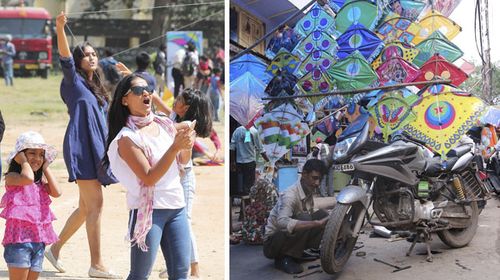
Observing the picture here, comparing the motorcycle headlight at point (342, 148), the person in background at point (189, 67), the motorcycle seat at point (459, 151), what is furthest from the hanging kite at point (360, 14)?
the person in background at point (189, 67)

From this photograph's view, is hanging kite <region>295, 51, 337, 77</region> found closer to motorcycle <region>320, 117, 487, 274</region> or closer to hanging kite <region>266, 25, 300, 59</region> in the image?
hanging kite <region>266, 25, 300, 59</region>

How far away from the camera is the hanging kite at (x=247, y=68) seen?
3402 millimetres

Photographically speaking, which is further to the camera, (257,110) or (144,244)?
(257,110)

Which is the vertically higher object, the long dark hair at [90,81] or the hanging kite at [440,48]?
the hanging kite at [440,48]

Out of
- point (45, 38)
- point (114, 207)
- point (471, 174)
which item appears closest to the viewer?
point (471, 174)

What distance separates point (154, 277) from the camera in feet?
10.5

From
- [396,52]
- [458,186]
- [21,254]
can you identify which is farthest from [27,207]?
[458,186]

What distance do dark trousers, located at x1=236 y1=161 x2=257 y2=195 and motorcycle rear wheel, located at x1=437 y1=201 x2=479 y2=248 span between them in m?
1.11

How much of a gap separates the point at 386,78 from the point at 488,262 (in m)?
1.10

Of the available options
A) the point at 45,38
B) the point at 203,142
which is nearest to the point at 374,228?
the point at 203,142

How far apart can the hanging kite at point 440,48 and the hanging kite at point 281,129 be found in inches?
28.8

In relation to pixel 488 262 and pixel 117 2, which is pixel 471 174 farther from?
pixel 117 2

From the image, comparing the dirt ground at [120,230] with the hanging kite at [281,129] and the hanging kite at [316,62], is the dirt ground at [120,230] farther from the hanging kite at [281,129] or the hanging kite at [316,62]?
the hanging kite at [316,62]

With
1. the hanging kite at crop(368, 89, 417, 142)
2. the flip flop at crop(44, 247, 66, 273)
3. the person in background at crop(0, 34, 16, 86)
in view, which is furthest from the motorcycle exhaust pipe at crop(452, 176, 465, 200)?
the person in background at crop(0, 34, 16, 86)
